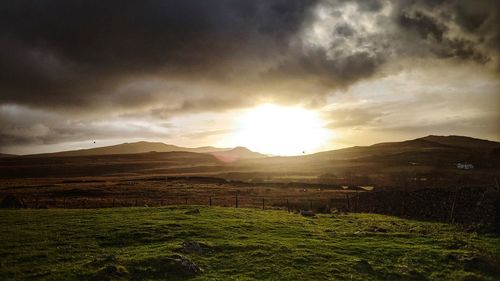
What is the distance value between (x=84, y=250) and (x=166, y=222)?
365 inches

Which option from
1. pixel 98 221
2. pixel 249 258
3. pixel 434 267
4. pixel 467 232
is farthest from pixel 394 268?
pixel 98 221

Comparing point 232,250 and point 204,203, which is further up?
point 232,250

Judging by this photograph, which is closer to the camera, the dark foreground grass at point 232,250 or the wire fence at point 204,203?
the dark foreground grass at point 232,250

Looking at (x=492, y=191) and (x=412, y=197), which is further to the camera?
(x=412, y=197)

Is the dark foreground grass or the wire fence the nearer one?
the dark foreground grass

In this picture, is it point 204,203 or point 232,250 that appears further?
point 204,203

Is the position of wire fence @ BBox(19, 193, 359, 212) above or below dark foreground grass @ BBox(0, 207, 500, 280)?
below

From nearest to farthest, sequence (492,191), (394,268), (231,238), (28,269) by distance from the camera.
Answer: (28,269) < (394,268) < (231,238) < (492,191)

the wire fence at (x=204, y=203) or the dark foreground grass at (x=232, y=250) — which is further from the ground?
the dark foreground grass at (x=232, y=250)

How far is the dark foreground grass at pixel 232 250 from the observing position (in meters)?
20.5

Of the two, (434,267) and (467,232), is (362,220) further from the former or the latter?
(434,267)

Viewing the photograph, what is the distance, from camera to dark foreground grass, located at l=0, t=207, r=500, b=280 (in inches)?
809

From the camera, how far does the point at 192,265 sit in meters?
20.9

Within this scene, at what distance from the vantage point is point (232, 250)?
24984mm
